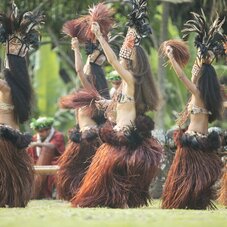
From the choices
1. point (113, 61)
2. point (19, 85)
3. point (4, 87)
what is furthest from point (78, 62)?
point (4, 87)

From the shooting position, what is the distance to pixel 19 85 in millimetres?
10047

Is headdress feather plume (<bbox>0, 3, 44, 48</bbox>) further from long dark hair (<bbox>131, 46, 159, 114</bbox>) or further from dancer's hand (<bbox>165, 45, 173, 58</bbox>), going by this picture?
dancer's hand (<bbox>165, 45, 173, 58</bbox>)

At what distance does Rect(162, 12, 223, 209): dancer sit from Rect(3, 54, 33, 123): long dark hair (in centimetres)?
128

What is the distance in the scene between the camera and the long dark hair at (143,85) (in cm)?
1034

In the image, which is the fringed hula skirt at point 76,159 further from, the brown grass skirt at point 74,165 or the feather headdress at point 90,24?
the feather headdress at point 90,24

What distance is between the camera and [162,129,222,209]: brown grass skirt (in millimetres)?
10188

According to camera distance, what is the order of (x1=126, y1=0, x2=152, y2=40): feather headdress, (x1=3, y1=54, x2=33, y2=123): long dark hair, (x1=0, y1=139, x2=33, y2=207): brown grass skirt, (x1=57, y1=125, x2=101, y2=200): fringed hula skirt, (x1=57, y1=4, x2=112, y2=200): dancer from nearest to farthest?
(x1=0, y1=139, x2=33, y2=207): brown grass skirt
(x1=3, y1=54, x2=33, y2=123): long dark hair
(x1=126, y1=0, x2=152, y2=40): feather headdress
(x1=57, y1=4, x2=112, y2=200): dancer
(x1=57, y1=125, x2=101, y2=200): fringed hula skirt

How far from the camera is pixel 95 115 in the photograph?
1168 centimetres

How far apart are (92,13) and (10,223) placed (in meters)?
3.64

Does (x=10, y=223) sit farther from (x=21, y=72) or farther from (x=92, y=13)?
(x=92, y=13)

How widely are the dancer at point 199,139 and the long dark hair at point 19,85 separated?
1281mm

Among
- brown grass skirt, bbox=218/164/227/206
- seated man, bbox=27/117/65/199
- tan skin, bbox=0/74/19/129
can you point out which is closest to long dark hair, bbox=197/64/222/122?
brown grass skirt, bbox=218/164/227/206

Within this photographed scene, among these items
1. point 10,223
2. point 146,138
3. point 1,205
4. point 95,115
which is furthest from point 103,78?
point 10,223

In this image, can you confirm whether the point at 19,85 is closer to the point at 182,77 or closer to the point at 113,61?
the point at 113,61
